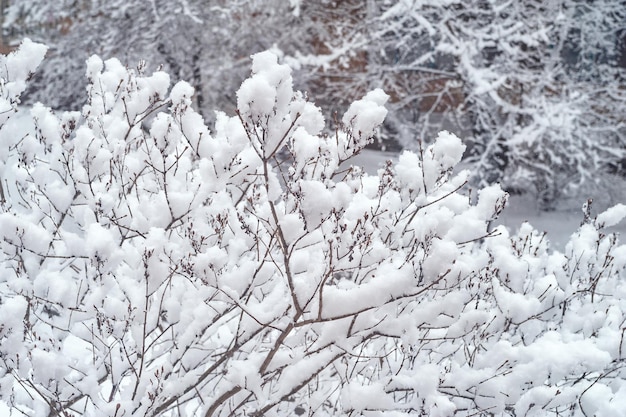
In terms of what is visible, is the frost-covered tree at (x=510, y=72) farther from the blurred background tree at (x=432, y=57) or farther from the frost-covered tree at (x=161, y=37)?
the frost-covered tree at (x=161, y=37)

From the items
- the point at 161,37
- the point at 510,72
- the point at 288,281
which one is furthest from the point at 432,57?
the point at 288,281

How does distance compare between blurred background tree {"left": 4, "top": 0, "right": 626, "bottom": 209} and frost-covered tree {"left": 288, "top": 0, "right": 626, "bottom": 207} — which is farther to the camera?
blurred background tree {"left": 4, "top": 0, "right": 626, "bottom": 209}

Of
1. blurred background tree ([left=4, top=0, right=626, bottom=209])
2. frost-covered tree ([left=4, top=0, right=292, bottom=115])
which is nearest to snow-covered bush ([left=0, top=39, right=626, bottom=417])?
blurred background tree ([left=4, top=0, right=626, bottom=209])

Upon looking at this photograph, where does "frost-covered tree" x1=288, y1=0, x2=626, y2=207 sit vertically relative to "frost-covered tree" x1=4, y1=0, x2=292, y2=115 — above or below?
below

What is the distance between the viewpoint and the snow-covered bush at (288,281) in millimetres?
2344

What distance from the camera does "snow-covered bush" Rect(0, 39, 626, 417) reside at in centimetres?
234

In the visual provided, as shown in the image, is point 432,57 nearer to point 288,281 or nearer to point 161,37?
point 161,37

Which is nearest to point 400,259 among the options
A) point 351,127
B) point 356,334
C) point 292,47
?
point 356,334

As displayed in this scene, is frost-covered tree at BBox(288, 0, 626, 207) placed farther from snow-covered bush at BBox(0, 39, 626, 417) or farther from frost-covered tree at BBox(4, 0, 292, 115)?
snow-covered bush at BBox(0, 39, 626, 417)

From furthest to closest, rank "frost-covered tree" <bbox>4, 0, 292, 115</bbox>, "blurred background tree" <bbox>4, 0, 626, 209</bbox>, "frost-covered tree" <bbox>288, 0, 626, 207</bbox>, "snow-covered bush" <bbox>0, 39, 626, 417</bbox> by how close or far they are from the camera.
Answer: "frost-covered tree" <bbox>4, 0, 292, 115</bbox> < "blurred background tree" <bbox>4, 0, 626, 209</bbox> < "frost-covered tree" <bbox>288, 0, 626, 207</bbox> < "snow-covered bush" <bbox>0, 39, 626, 417</bbox>

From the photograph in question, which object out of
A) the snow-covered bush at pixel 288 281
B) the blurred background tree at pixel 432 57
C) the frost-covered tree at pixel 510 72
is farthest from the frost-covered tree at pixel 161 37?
the snow-covered bush at pixel 288 281

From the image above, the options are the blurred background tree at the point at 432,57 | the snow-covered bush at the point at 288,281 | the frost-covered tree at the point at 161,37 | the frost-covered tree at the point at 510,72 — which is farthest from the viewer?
the frost-covered tree at the point at 161,37

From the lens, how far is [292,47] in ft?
40.1

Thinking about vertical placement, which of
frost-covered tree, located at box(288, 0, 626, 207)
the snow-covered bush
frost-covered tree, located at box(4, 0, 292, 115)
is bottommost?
the snow-covered bush
